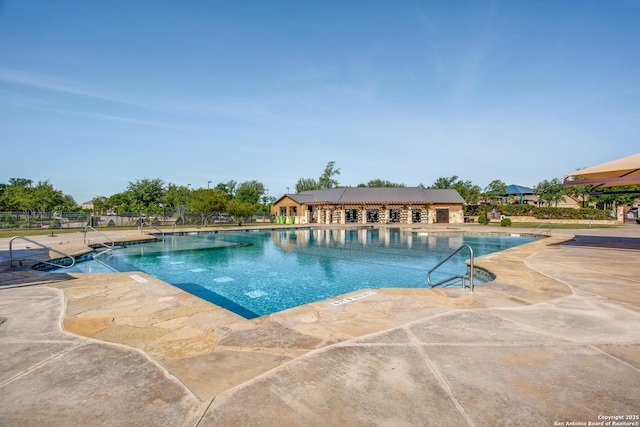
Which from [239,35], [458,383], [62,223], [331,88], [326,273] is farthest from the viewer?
[62,223]

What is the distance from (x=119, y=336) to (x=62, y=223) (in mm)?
33509

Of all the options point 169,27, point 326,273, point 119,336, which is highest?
point 169,27

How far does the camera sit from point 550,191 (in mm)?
55031

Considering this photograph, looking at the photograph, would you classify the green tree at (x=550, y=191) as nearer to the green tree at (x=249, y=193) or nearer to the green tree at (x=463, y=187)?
the green tree at (x=463, y=187)

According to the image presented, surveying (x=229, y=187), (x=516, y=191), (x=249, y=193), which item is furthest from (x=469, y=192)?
(x=229, y=187)

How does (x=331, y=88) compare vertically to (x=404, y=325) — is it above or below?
above

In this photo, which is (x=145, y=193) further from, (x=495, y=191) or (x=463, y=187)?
(x=495, y=191)

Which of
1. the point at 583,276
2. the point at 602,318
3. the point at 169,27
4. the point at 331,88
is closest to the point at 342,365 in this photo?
the point at 602,318

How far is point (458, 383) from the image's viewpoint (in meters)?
2.46

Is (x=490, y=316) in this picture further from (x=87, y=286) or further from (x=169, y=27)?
(x=169, y=27)

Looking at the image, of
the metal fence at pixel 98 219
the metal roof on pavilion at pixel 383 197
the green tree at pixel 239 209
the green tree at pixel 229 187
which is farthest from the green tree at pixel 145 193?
the metal roof on pavilion at pixel 383 197

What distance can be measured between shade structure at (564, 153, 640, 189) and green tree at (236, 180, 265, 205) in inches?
1901

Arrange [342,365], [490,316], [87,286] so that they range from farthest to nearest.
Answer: [87,286]
[490,316]
[342,365]

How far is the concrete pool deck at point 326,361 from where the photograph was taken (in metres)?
2.11
